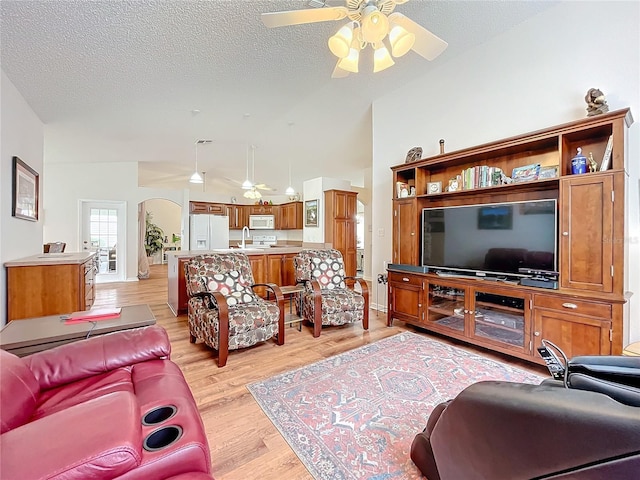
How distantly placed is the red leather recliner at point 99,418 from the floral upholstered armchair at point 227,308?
3.46 ft

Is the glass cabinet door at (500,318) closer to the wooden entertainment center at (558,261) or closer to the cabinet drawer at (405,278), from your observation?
the wooden entertainment center at (558,261)

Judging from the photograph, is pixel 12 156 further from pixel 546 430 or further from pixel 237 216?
pixel 237 216

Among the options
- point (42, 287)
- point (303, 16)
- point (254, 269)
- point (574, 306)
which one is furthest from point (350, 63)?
point (42, 287)

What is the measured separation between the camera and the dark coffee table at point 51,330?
61.6 inches

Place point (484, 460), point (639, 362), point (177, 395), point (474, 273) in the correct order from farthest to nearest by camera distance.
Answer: point (474, 273) → point (177, 395) → point (639, 362) → point (484, 460)

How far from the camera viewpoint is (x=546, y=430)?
1.79ft

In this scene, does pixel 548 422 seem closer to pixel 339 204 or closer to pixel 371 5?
pixel 371 5

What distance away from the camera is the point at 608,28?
7.75 feet

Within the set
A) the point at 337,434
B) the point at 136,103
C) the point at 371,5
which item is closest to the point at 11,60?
the point at 136,103

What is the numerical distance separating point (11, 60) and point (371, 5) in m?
3.04

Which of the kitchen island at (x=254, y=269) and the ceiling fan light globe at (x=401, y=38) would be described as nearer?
the ceiling fan light globe at (x=401, y=38)

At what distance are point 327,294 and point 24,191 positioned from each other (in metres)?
3.63

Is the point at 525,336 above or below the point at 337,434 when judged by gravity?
above

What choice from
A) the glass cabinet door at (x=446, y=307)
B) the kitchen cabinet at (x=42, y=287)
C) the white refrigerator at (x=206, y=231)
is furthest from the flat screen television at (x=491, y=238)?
the white refrigerator at (x=206, y=231)
